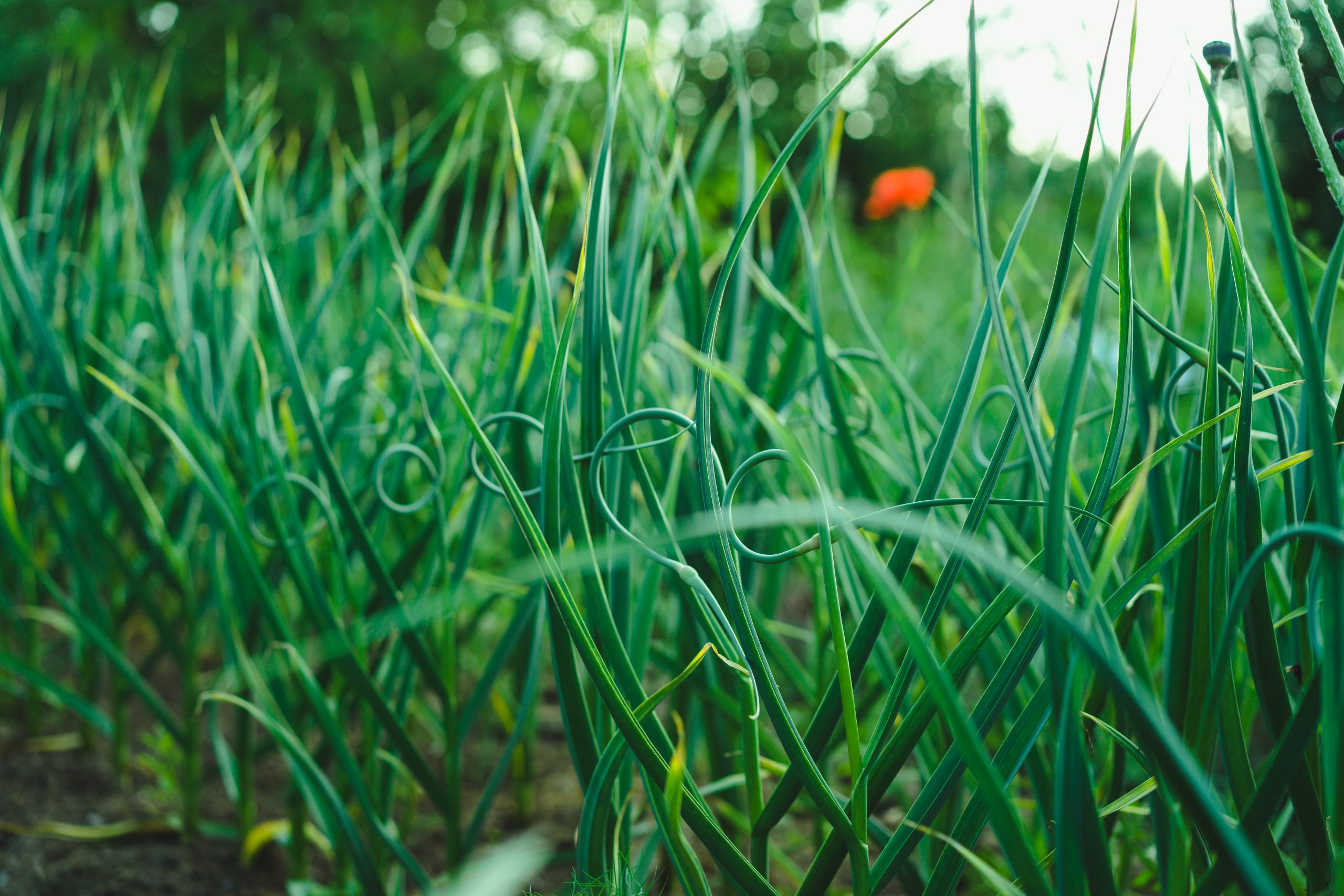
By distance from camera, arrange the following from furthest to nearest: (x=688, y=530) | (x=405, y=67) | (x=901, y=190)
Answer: (x=405, y=67)
(x=901, y=190)
(x=688, y=530)

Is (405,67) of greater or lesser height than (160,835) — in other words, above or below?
above

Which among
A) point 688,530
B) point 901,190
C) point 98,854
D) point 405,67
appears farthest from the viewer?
point 405,67

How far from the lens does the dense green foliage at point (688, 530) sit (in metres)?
0.29

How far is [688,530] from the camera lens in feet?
0.97

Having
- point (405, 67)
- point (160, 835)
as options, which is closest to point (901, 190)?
point (160, 835)

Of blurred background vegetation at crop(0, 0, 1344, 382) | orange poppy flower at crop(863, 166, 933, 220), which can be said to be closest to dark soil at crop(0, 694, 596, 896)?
blurred background vegetation at crop(0, 0, 1344, 382)

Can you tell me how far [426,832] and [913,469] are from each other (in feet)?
1.87

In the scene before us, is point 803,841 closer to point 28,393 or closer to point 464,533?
point 464,533

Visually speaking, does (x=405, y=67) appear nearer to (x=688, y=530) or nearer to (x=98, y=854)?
(x=98, y=854)

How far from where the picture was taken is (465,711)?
0.54 meters

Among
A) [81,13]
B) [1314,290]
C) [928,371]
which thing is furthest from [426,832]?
[81,13]

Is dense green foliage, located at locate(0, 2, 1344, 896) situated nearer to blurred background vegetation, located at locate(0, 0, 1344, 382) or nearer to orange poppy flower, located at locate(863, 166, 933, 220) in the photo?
blurred background vegetation, located at locate(0, 0, 1344, 382)

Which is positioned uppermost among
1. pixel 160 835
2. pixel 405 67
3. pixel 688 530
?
pixel 405 67

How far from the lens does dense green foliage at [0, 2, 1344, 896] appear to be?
29cm
